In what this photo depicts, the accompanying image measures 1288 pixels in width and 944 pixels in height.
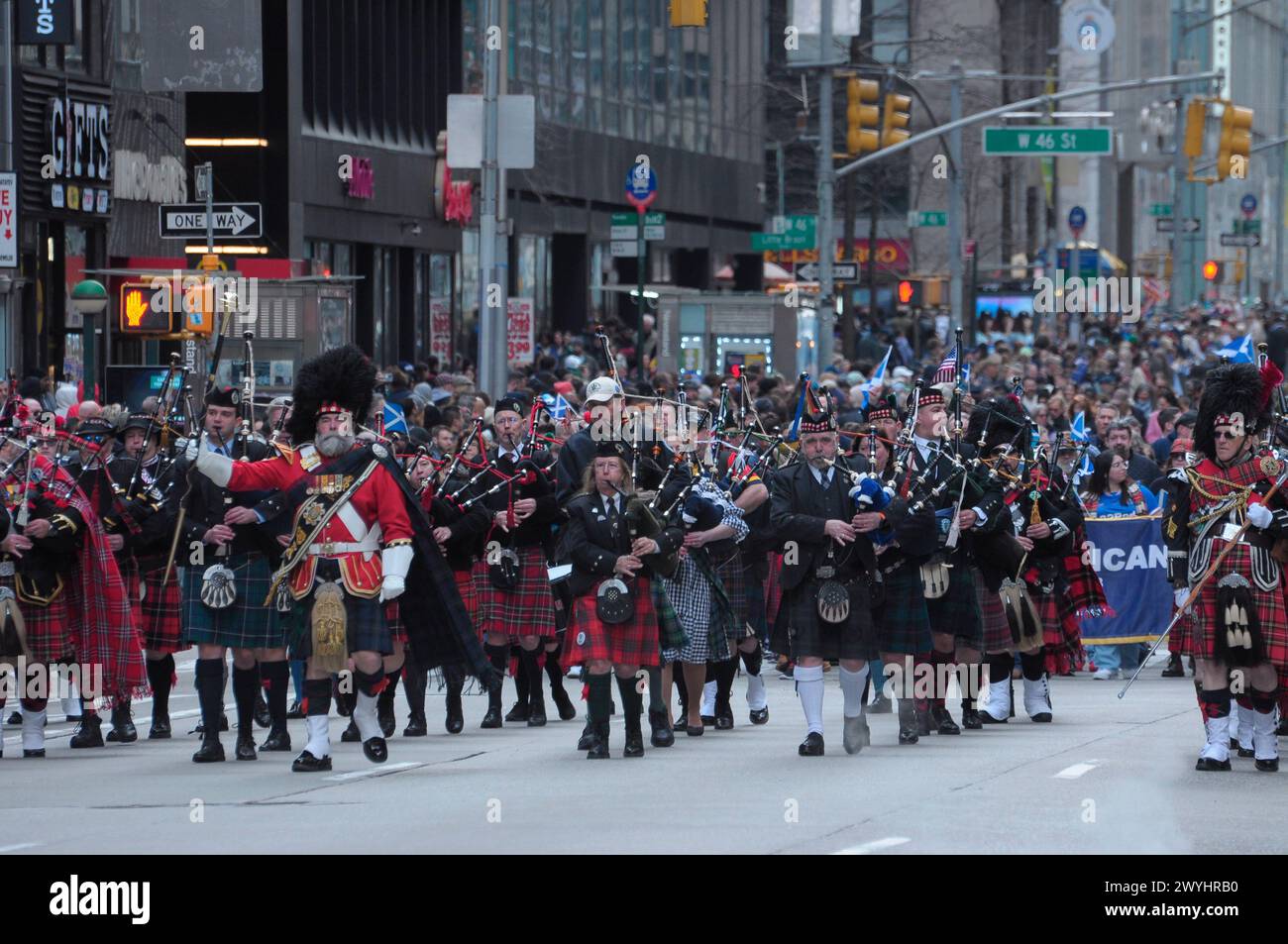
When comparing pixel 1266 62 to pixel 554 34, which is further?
pixel 1266 62

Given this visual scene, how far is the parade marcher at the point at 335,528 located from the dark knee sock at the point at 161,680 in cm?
200

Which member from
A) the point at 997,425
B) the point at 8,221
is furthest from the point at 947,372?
the point at 8,221

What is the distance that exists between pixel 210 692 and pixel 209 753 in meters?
0.33

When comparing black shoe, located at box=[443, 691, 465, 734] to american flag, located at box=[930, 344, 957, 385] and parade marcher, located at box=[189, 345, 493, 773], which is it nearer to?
parade marcher, located at box=[189, 345, 493, 773]

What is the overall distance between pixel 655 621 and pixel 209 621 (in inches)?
90.0

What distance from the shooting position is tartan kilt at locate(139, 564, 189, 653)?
13656mm

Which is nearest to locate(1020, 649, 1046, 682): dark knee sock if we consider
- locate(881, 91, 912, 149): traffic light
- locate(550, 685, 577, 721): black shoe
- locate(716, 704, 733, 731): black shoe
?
locate(716, 704, 733, 731): black shoe

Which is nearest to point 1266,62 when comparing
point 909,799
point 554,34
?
point 554,34

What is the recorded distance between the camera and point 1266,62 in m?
152

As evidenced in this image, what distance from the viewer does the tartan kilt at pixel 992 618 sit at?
46.9 ft

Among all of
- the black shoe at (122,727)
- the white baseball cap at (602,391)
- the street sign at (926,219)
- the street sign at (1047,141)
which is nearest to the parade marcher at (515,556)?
the white baseball cap at (602,391)

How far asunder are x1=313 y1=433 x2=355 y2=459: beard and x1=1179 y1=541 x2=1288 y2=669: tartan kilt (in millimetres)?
4154

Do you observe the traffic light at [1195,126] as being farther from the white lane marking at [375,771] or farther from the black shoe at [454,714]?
the white lane marking at [375,771]

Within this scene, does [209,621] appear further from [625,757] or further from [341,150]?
[341,150]
